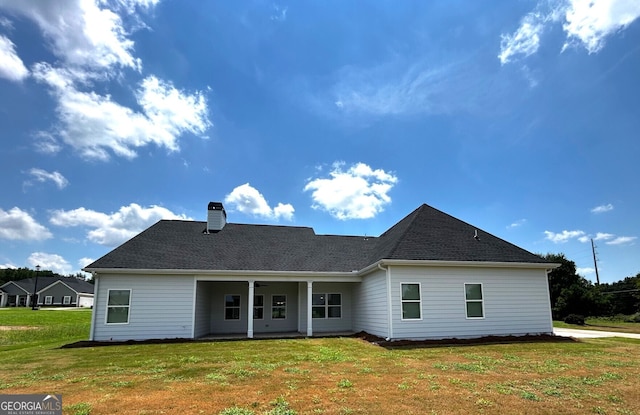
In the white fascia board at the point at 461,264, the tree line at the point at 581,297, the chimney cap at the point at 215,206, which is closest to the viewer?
the white fascia board at the point at 461,264

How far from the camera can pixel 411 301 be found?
1312 cm

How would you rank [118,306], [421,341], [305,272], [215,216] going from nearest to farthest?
[421,341]
[118,306]
[305,272]
[215,216]

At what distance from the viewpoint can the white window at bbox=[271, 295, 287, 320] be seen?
17994mm

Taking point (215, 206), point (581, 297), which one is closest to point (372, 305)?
point (215, 206)

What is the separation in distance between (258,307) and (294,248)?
3.23m

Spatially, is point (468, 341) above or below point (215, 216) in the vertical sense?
below

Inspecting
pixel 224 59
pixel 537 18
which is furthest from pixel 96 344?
pixel 537 18

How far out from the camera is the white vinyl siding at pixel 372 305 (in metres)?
13.5

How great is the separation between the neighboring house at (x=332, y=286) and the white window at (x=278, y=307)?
65mm

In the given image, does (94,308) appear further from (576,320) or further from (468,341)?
(576,320)

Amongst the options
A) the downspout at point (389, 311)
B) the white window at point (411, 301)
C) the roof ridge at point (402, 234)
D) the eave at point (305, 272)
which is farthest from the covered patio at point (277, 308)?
the white window at point (411, 301)

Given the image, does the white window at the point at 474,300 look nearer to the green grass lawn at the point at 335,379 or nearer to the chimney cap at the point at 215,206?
the green grass lawn at the point at 335,379

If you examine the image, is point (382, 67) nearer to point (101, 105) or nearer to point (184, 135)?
point (184, 135)

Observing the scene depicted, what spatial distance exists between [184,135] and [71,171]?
16.8 ft
